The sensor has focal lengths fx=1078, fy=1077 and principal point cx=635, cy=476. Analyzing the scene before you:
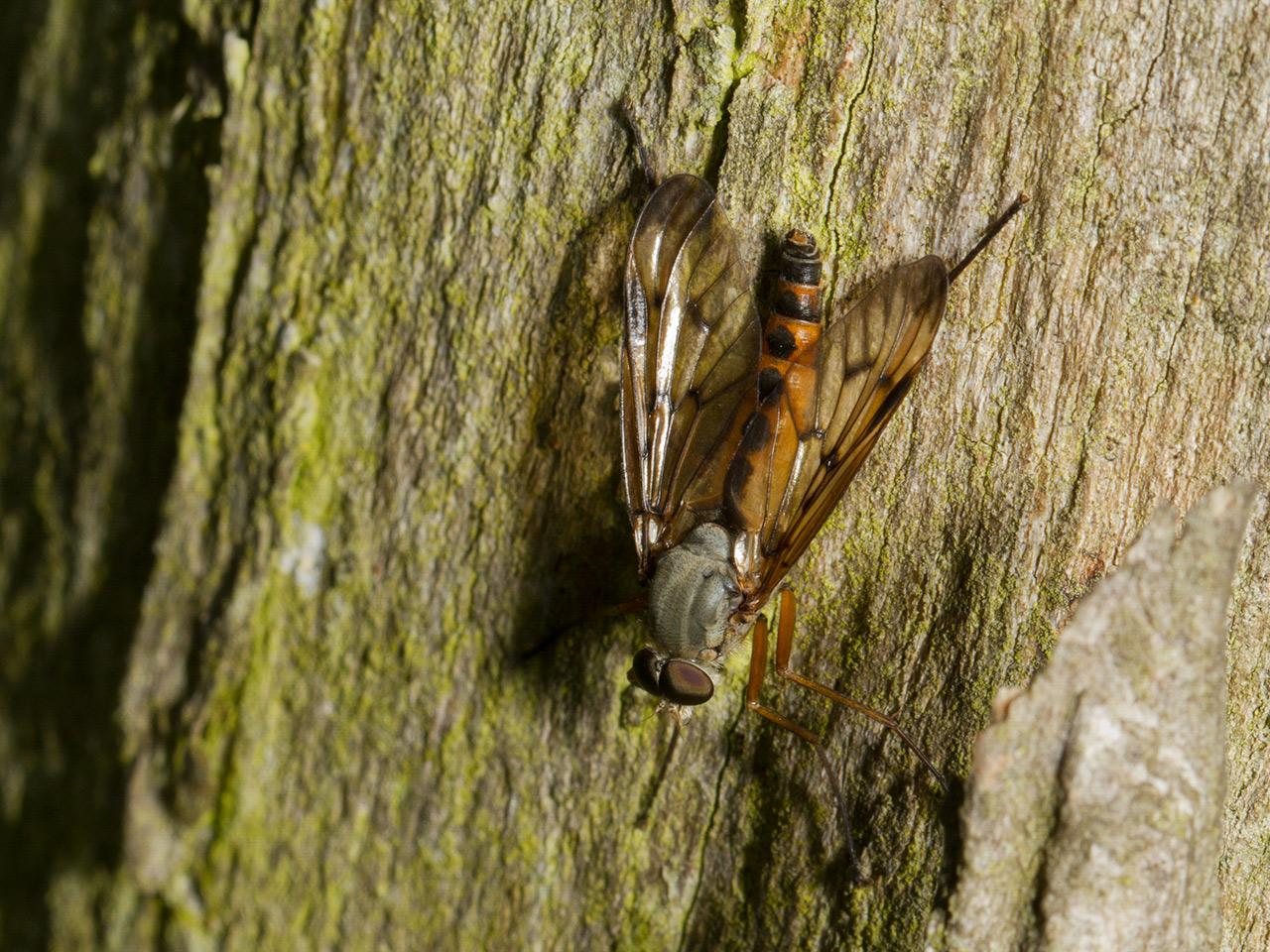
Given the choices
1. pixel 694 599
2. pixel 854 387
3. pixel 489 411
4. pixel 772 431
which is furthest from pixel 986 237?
pixel 489 411

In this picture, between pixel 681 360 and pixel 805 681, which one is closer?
pixel 805 681

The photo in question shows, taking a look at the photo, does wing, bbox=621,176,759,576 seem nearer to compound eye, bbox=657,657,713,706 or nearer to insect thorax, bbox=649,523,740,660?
insect thorax, bbox=649,523,740,660

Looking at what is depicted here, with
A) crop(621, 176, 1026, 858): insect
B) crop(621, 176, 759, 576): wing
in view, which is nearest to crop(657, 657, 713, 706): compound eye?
crop(621, 176, 1026, 858): insect

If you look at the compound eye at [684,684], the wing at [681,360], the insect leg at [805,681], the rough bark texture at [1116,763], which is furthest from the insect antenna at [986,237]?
the compound eye at [684,684]

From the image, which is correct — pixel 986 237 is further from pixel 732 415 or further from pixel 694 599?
pixel 694 599

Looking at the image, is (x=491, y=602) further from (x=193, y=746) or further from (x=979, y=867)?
(x=979, y=867)
